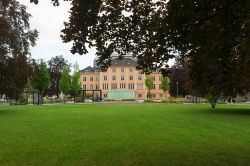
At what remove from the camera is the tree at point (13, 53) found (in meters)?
39.6

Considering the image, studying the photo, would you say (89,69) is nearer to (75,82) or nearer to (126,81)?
(126,81)

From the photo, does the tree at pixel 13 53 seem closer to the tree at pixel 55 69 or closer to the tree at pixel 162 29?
the tree at pixel 162 29

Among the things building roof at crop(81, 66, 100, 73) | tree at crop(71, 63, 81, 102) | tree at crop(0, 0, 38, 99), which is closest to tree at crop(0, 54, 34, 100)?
tree at crop(0, 0, 38, 99)

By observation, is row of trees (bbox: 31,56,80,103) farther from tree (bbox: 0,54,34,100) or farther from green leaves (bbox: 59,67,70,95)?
tree (bbox: 0,54,34,100)

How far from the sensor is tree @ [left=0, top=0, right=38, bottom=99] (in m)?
39.6

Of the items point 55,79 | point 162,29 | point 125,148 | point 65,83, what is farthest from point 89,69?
point 162,29

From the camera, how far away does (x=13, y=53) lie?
137 ft

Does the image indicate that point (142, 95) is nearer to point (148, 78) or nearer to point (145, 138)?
point (148, 78)

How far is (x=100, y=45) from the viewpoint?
42.2ft

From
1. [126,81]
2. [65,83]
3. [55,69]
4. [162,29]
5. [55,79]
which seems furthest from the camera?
[126,81]

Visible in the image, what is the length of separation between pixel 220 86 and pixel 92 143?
2207cm

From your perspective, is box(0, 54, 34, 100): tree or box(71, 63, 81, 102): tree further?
box(71, 63, 81, 102): tree

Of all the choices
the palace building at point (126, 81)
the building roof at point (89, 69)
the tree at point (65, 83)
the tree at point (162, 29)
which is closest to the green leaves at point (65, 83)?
the tree at point (65, 83)

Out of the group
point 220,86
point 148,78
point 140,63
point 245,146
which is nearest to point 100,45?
point 140,63
